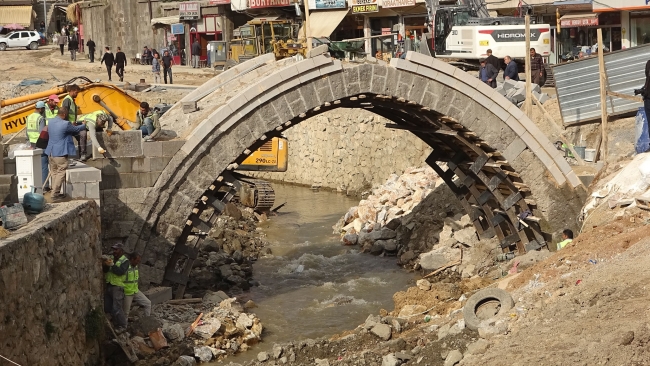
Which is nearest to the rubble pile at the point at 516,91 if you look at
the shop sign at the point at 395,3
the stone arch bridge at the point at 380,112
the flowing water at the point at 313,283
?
the stone arch bridge at the point at 380,112

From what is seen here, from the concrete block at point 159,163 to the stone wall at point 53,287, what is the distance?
103 inches

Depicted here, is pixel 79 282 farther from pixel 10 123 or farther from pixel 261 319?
pixel 10 123

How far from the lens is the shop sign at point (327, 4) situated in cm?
4791

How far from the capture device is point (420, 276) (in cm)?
2578

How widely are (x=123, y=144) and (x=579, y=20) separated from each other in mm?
24660

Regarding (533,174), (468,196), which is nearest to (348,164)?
(468,196)

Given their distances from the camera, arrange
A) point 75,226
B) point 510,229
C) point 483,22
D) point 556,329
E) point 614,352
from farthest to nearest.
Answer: point 483,22, point 510,229, point 75,226, point 556,329, point 614,352

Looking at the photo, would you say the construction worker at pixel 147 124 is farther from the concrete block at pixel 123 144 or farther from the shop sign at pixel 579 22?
the shop sign at pixel 579 22

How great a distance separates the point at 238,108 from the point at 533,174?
7.07 meters

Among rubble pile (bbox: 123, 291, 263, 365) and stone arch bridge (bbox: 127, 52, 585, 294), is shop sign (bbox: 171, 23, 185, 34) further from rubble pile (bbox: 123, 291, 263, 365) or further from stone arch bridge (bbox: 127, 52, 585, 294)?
rubble pile (bbox: 123, 291, 263, 365)

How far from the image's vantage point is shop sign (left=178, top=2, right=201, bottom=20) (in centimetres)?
5434

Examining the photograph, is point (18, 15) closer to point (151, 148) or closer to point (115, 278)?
point (151, 148)

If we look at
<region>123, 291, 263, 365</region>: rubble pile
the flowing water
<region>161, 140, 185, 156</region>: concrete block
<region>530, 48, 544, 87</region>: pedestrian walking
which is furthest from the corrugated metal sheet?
<region>161, 140, 185, 156</region>: concrete block

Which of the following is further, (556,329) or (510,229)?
(510,229)
